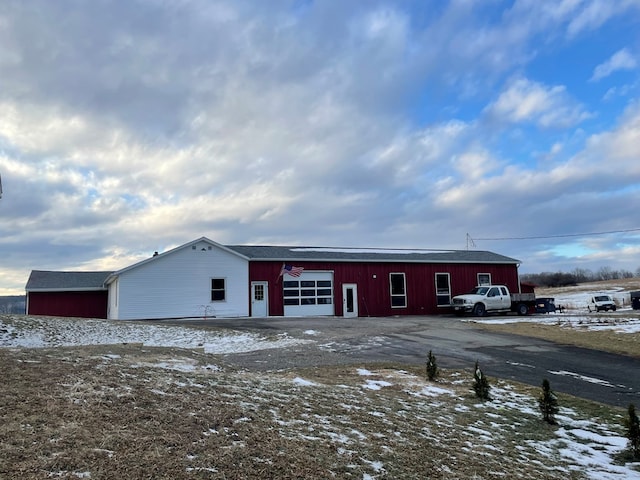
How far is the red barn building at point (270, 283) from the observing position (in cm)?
2417

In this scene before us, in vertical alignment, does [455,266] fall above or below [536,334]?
above

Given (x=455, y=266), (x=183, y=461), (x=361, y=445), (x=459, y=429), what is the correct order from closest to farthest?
(x=183, y=461), (x=361, y=445), (x=459, y=429), (x=455, y=266)

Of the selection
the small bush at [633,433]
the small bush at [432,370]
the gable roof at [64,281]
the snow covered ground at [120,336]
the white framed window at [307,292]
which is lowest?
the small bush at [633,433]

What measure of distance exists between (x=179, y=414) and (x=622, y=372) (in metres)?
10.3

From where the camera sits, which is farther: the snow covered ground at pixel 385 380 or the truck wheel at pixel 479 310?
the truck wheel at pixel 479 310

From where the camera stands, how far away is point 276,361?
10.8m

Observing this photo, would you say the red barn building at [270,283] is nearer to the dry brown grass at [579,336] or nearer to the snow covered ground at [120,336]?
the snow covered ground at [120,336]

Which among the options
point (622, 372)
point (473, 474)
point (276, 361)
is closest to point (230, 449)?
point (473, 474)

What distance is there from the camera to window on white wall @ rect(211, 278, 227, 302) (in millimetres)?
25125

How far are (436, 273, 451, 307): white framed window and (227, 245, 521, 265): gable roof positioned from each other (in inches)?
41.5

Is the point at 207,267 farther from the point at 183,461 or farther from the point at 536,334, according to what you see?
the point at 183,461

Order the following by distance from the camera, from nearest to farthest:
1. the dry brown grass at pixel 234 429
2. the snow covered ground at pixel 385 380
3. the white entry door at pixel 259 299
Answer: the dry brown grass at pixel 234 429 < the snow covered ground at pixel 385 380 < the white entry door at pixel 259 299

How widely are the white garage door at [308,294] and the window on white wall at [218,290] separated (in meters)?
3.47

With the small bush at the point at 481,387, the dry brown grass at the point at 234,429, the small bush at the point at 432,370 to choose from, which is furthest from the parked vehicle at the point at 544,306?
the dry brown grass at the point at 234,429
